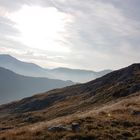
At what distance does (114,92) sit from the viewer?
106 metres

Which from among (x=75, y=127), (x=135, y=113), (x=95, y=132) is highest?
(x=135, y=113)

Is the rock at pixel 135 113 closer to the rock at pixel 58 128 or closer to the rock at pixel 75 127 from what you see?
the rock at pixel 75 127

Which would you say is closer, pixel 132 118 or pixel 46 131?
pixel 46 131

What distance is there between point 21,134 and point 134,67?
5037 inches

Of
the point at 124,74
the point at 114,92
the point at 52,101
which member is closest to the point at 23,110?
the point at 52,101

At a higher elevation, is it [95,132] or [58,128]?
[58,128]

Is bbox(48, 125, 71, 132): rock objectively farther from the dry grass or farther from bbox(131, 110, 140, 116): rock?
bbox(131, 110, 140, 116): rock

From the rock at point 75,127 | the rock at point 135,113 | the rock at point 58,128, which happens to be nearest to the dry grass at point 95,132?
the rock at point 75,127

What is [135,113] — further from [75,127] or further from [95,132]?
[95,132]

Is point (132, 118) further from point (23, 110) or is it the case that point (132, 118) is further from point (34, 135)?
point (23, 110)

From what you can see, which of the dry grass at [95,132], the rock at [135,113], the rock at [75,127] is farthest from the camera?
the rock at [135,113]

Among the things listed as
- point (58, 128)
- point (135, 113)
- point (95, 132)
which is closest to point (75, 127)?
point (58, 128)

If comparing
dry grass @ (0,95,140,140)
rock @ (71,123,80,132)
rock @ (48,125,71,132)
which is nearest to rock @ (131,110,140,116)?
dry grass @ (0,95,140,140)

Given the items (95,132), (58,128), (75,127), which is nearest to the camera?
(95,132)
